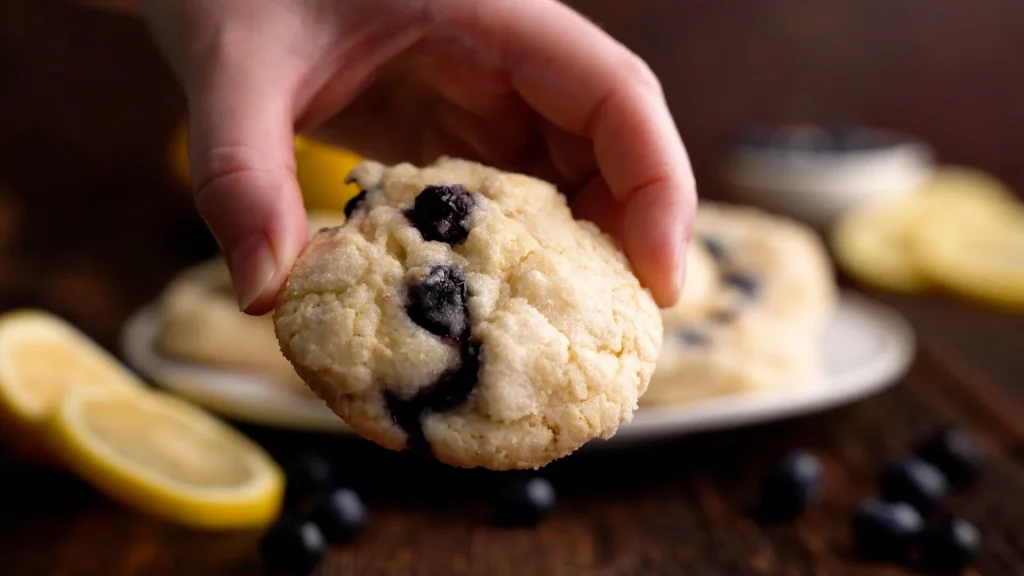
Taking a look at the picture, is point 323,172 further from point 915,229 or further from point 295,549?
point 915,229

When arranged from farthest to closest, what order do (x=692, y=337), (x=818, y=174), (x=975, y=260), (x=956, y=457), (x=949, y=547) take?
(x=818, y=174) < (x=975, y=260) < (x=692, y=337) < (x=956, y=457) < (x=949, y=547)

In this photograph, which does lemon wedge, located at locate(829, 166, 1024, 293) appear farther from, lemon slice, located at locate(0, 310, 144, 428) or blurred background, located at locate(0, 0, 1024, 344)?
lemon slice, located at locate(0, 310, 144, 428)

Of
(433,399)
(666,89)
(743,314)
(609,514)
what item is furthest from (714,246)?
(666,89)

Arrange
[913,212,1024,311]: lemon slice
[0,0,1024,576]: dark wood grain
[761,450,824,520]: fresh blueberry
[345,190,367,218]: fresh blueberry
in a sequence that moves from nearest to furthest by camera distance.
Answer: [345,190,367,218]: fresh blueberry → [0,0,1024,576]: dark wood grain → [761,450,824,520]: fresh blueberry → [913,212,1024,311]: lemon slice

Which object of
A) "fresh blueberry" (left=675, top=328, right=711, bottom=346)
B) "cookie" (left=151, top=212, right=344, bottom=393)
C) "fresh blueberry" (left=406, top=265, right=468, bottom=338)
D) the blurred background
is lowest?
the blurred background

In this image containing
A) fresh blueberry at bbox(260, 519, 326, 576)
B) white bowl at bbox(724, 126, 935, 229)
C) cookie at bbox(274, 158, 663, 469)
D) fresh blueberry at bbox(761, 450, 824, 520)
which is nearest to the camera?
cookie at bbox(274, 158, 663, 469)

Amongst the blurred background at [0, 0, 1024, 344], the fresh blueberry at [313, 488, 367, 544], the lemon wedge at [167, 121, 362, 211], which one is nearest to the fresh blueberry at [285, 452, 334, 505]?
the fresh blueberry at [313, 488, 367, 544]

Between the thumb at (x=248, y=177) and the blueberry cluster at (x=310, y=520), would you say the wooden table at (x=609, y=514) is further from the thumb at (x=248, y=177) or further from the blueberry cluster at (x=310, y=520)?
the thumb at (x=248, y=177)
